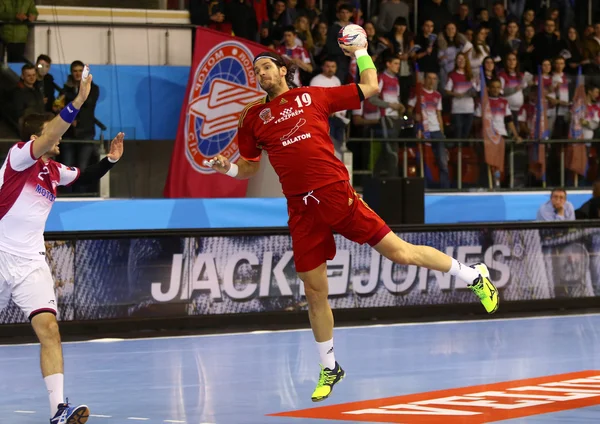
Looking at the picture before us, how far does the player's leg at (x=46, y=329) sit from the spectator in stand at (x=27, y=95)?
30.0 feet

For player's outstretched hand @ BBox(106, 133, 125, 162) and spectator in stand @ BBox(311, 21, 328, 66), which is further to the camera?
spectator in stand @ BBox(311, 21, 328, 66)

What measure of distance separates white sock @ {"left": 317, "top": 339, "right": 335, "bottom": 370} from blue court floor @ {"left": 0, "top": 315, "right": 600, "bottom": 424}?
0.44m

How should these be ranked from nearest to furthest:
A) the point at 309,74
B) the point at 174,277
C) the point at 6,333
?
1. the point at 6,333
2. the point at 174,277
3. the point at 309,74

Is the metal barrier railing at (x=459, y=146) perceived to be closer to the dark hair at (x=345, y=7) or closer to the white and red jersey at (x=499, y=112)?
the white and red jersey at (x=499, y=112)

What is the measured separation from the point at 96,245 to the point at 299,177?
524 centimetres

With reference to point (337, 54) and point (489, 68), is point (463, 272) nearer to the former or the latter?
point (337, 54)

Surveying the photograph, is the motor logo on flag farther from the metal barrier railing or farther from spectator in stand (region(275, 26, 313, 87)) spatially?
the metal barrier railing

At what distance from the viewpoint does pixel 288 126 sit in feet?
28.6

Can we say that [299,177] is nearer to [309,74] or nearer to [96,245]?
[96,245]

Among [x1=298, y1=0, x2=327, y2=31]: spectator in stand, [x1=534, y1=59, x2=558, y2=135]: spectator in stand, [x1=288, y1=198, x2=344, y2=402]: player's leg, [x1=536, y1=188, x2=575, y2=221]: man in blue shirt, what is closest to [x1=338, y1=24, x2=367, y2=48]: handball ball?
[x1=288, y1=198, x2=344, y2=402]: player's leg

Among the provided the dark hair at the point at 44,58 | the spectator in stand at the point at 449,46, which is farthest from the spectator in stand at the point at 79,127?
the spectator in stand at the point at 449,46

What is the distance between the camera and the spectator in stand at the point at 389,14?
2102 centimetres

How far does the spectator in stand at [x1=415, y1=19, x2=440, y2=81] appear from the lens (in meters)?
20.2

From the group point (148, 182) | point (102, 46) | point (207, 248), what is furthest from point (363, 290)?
point (102, 46)
